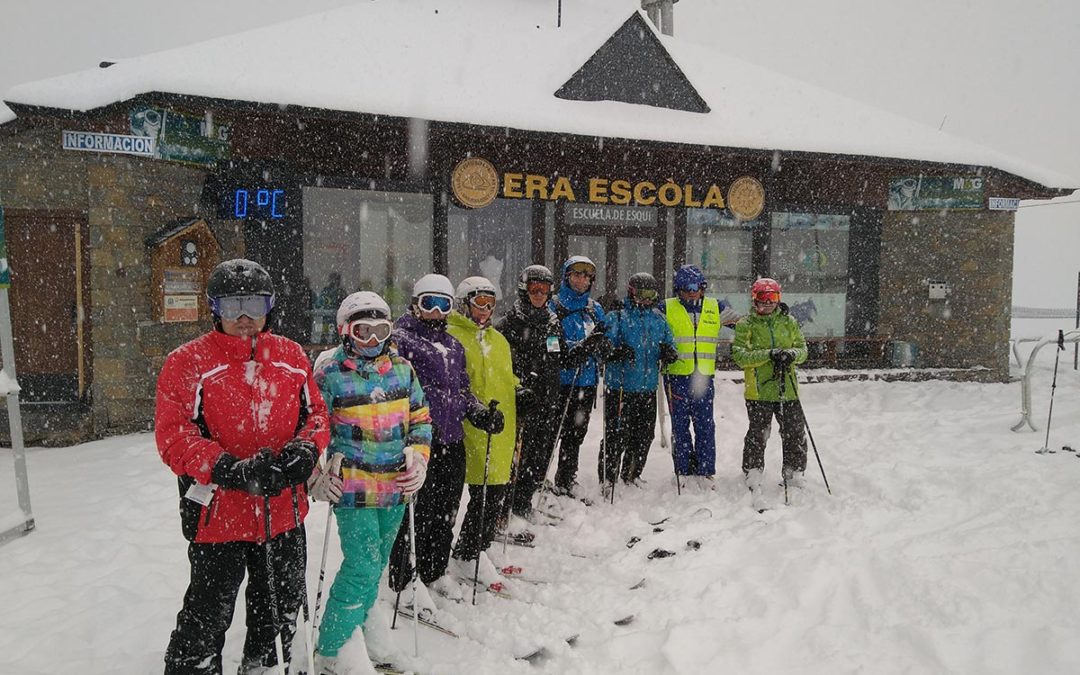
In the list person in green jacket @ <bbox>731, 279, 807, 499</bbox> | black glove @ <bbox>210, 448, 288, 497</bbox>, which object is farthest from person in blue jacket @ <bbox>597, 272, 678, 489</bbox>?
black glove @ <bbox>210, 448, 288, 497</bbox>

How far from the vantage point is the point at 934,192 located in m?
12.4

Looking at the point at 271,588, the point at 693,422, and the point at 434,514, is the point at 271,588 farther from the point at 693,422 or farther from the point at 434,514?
the point at 693,422

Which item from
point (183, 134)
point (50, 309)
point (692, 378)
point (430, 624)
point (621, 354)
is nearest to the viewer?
point (430, 624)

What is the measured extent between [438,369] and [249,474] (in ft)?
4.77

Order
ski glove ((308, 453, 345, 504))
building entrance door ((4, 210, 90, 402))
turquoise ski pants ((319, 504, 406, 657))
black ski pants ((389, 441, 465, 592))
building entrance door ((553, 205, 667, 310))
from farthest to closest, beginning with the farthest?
building entrance door ((553, 205, 667, 310))
building entrance door ((4, 210, 90, 402))
black ski pants ((389, 441, 465, 592))
turquoise ski pants ((319, 504, 406, 657))
ski glove ((308, 453, 345, 504))

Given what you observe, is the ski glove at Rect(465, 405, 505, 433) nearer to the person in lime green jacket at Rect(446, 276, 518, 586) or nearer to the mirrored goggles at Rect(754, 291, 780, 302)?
the person in lime green jacket at Rect(446, 276, 518, 586)

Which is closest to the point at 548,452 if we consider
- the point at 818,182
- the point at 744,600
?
the point at 744,600

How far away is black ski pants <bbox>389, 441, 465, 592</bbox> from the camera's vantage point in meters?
4.04

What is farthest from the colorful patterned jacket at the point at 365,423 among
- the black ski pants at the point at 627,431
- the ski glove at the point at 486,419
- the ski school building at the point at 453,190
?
the ski school building at the point at 453,190

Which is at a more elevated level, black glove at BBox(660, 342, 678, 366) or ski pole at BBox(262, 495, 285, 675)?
black glove at BBox(660, 342, 678, 366)

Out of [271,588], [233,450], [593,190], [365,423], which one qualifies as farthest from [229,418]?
[593,190]

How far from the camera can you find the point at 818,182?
12266mm

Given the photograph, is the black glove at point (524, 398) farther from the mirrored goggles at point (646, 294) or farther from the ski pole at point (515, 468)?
the mirrored goggles at point (646, 294)

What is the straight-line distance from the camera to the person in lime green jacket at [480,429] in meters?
4.31
